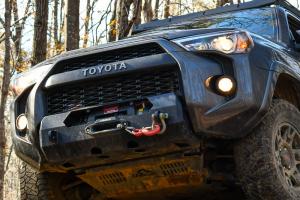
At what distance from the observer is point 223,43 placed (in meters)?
4.12

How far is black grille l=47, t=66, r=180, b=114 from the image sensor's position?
13.5 ft

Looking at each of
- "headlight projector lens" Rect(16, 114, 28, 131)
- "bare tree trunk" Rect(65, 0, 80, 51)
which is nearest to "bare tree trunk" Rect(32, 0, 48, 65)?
"bare tree trunk" Rect(65, 0, 80, 51)

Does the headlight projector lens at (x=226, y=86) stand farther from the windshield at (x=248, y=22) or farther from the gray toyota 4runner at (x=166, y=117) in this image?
the windshield at (x=248, y=22)

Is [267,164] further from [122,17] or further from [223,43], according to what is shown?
[122,17]

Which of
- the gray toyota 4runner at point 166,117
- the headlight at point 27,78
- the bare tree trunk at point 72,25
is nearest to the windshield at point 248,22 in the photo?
the gray toyota 4runner at point 166,117

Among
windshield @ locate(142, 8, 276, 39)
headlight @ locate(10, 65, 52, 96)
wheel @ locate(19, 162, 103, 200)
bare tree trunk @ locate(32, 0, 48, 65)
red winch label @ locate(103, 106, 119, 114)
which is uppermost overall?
bare tree trunk @ locate(32, 0, 48, 65)

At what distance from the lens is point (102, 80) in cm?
426

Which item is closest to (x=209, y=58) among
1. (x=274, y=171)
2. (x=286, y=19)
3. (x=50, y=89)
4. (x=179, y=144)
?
(x=179, y=144)

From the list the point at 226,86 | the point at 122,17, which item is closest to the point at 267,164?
the point at 226,86

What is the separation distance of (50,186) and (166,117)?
141cm

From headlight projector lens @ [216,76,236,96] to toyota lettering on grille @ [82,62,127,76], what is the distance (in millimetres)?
691

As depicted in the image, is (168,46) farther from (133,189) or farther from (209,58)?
(133,189)

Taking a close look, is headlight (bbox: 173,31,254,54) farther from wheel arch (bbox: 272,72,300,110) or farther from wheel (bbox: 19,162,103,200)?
wheel (bbox: 19,162,103,200)

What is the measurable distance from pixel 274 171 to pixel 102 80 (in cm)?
139
